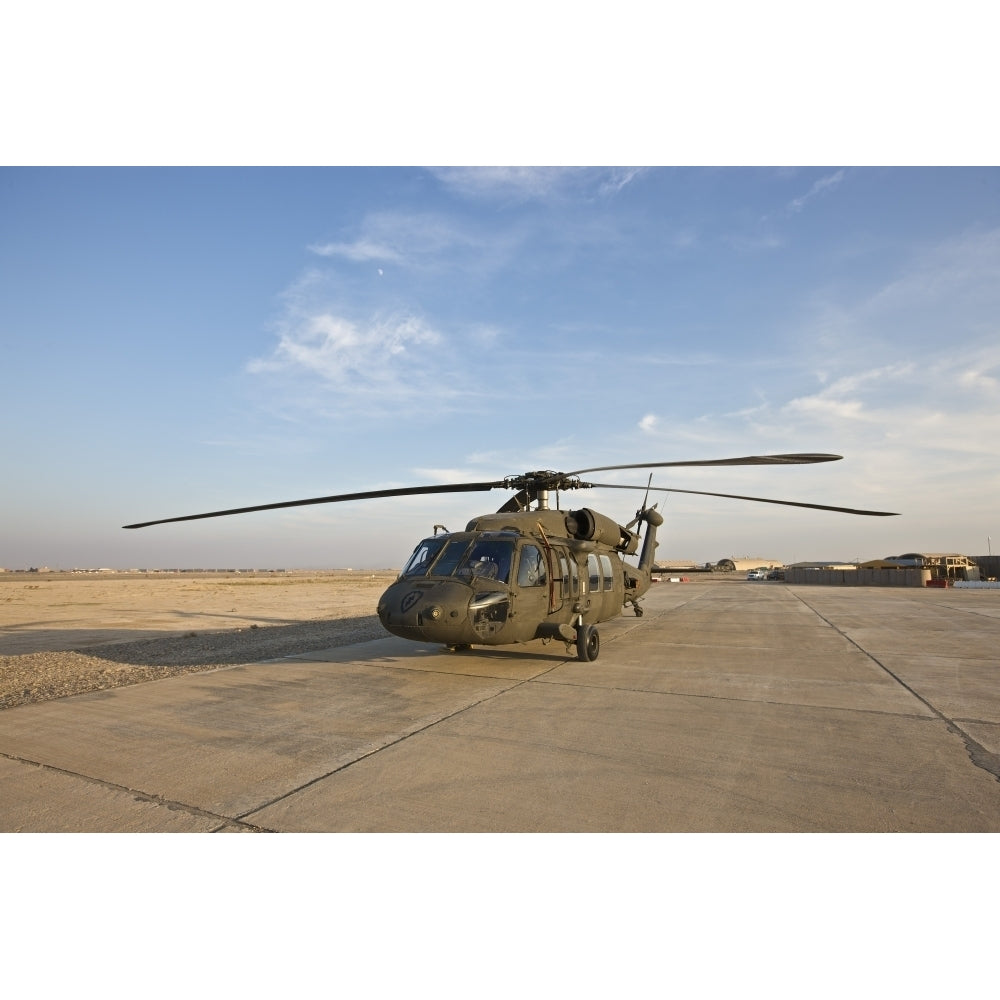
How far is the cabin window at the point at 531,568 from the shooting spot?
9094 millimetres

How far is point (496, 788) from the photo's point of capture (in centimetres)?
437

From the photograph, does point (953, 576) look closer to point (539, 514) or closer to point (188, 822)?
point (539, 514)

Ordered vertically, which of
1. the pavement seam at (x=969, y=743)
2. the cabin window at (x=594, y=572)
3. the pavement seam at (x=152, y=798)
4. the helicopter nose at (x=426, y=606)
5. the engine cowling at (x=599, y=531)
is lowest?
the pavement seam at (x=152, y=798)

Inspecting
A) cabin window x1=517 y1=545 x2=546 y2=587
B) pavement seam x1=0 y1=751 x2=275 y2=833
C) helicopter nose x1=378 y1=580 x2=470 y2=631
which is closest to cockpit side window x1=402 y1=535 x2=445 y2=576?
helicopter nose x1=378 y1=580 x2=470 y2=631

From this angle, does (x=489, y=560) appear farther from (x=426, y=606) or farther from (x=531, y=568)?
(x=426, y=606)

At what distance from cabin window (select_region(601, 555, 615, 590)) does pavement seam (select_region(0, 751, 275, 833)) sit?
867 cm

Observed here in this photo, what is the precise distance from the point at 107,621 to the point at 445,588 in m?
14.8

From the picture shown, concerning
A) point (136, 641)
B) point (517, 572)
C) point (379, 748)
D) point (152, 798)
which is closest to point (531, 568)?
point (517, 572)

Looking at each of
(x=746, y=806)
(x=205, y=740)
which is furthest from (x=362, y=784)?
(x=746, y=806)

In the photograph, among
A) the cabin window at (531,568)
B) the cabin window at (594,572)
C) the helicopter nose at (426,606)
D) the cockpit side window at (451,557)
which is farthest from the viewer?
the cabin window at (594,572)

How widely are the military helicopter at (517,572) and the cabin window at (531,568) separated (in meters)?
0.02

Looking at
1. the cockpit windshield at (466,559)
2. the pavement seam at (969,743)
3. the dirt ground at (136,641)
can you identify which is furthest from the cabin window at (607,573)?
the dirt ground at (136,641)

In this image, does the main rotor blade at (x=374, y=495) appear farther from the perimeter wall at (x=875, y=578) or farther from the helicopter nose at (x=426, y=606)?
the perimeter wall at (x=875, y=578)

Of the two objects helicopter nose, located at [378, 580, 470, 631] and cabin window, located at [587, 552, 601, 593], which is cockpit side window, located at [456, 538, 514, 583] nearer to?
helicopter nose, located at [378, 580, 470, 631]
